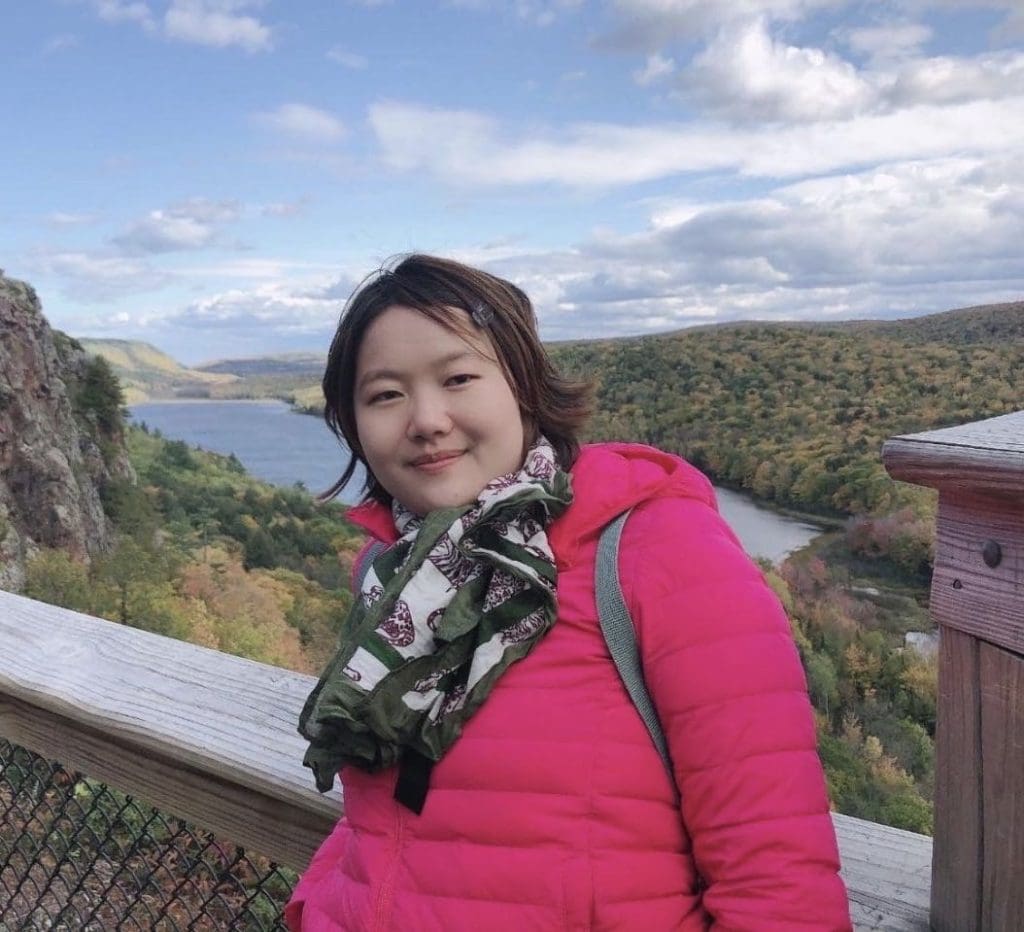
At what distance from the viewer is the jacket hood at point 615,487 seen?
117 cm

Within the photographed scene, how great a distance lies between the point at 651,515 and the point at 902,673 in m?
1.65

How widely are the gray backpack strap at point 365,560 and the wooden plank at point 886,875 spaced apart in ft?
2.38

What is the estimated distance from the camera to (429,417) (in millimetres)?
1276

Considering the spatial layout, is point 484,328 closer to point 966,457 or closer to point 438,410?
point 438,410

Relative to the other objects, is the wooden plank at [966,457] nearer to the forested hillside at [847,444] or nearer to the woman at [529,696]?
the forested hillside at [847,444]

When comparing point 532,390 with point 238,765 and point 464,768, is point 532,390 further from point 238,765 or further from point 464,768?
point 238,765

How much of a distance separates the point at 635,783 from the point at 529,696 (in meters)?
0.15

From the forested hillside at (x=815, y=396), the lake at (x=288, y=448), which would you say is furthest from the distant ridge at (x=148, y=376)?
the forested hillside at (x=815, y=396)

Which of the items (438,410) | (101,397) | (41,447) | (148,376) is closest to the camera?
(438,410)

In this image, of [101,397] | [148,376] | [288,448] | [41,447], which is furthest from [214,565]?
[148,376]

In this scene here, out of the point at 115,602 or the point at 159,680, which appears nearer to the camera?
the point at 159,680

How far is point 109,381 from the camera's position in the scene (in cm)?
2597

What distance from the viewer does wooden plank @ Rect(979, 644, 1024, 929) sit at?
726 mm

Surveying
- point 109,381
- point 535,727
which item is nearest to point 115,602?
point 535,727
